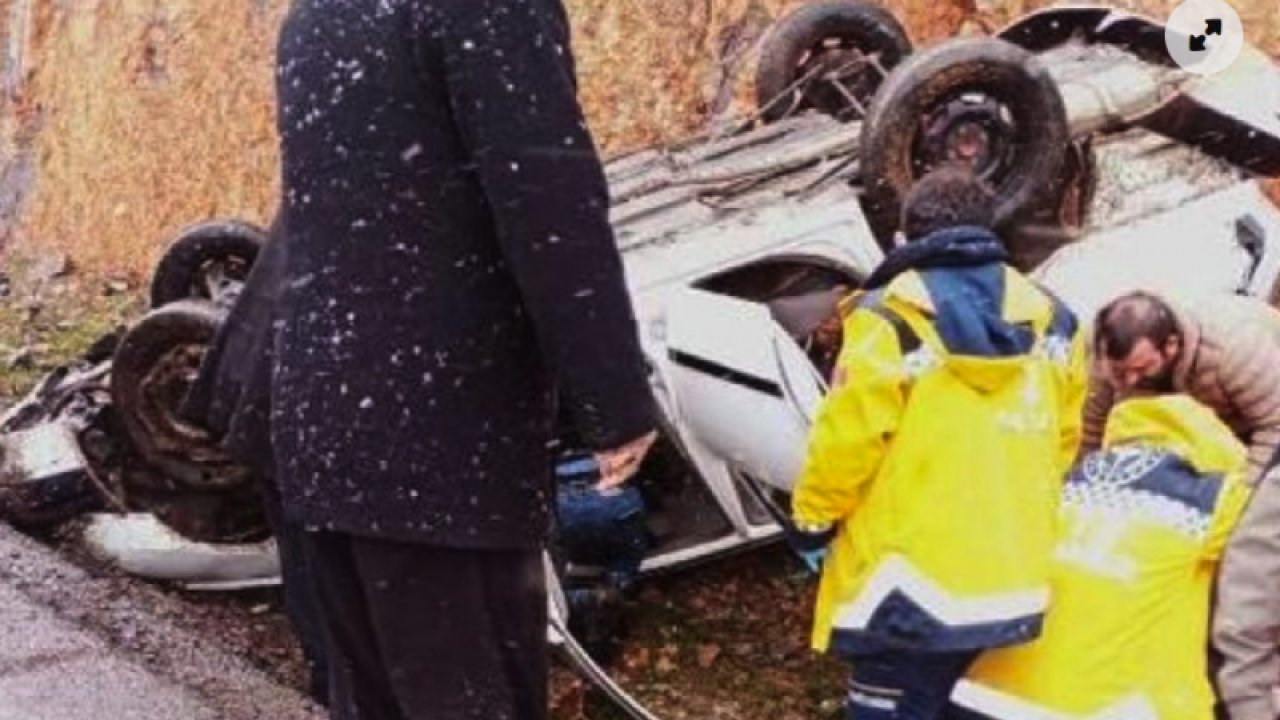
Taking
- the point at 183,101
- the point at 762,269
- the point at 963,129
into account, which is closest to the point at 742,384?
the point at 762,269

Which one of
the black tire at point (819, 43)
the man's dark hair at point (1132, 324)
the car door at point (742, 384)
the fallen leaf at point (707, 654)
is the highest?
the man's dark hair at point (1132, 324)

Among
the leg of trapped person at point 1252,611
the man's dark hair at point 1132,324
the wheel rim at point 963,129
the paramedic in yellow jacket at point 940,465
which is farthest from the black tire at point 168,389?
the leg of trapped person at point 1252,611

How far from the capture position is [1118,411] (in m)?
3.94

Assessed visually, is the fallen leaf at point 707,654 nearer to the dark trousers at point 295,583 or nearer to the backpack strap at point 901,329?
the dark trousers at point 295,583

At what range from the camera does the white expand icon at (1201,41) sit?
615cm

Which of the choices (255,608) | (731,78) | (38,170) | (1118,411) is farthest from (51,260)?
(1118,411)

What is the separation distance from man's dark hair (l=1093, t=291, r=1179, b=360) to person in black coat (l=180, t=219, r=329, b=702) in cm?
162

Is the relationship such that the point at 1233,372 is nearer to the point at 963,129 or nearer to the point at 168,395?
the point at 963,129

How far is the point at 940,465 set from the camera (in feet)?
12.3

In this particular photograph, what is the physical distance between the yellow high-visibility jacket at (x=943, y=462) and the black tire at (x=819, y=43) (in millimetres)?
3120

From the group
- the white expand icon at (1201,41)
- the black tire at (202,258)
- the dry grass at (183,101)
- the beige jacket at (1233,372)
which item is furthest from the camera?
the dry grass at (183,101)

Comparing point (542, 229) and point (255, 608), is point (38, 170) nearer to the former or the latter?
point (255, 608)

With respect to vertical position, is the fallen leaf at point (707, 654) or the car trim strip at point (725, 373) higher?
the car trim strip at point (725, 373)

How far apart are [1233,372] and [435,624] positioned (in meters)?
1.93
